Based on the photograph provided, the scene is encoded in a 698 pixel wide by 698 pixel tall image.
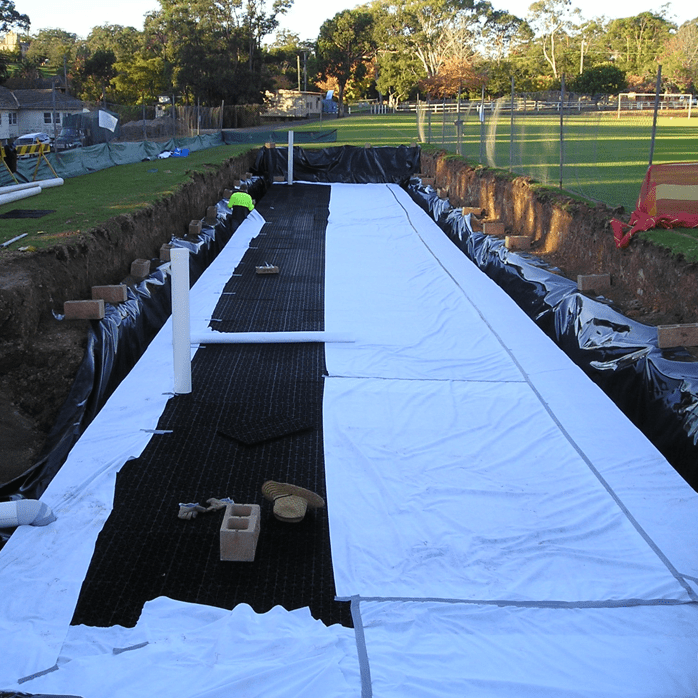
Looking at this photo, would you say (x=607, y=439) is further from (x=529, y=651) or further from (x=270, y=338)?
(x=270, y=338)

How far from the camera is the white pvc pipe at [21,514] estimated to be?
4.16 metres

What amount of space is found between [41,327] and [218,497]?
9.32 ft

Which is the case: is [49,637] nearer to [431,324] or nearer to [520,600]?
[520,600]

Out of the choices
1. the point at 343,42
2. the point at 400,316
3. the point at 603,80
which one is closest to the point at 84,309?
the point at 400,316

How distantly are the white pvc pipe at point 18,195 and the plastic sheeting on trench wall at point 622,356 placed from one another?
7.59 m

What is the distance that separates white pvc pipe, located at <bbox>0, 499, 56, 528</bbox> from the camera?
164 inches

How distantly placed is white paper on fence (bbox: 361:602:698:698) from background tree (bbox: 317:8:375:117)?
6749cm

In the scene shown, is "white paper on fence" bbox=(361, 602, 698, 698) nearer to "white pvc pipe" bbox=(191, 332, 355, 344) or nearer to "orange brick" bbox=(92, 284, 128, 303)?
"white pvc pipe" bbox=(191, 332, 355, 344)

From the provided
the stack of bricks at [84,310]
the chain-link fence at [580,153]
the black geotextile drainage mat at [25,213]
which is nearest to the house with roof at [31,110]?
the chain-link fence at [580,153]

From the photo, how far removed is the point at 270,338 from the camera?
7.34m

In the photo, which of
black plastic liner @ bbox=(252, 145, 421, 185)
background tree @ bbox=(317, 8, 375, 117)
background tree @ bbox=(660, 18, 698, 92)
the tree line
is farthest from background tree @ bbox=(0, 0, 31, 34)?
background tree @ bbox=(660, 18, 698, 92)

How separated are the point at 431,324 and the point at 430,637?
194 inches

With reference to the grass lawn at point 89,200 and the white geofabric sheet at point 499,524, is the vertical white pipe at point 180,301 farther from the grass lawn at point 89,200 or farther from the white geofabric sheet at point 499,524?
the grass lawn at point 89,200

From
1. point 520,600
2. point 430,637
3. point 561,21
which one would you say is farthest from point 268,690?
point 561,21
